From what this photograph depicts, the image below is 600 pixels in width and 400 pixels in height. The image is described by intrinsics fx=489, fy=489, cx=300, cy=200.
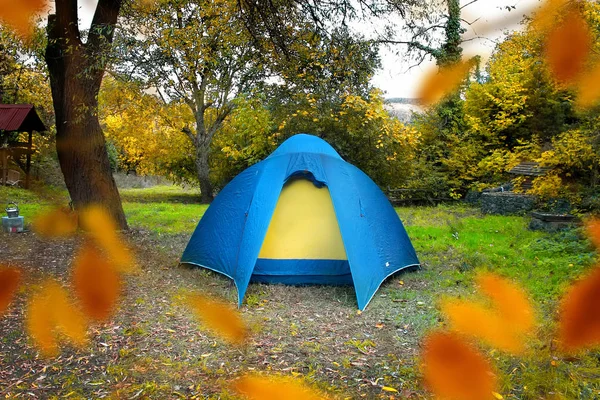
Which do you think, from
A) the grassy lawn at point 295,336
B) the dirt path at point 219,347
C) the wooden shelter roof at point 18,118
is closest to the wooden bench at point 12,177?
the wooden shelter roof at point 18,118

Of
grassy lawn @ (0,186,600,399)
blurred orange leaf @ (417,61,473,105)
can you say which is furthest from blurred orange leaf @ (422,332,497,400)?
blurred orange leaf @ (417,61,473,105)

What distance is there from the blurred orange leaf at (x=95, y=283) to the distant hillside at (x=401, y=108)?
908 centimetres

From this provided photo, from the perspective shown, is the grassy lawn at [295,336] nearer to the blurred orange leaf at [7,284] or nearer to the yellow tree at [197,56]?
the blurred orange leaf at [7,284]

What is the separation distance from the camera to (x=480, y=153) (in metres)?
14.0

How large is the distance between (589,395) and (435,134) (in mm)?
A: 12958

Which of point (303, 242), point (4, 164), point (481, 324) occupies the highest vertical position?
point (4, 164)

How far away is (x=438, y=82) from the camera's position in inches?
156

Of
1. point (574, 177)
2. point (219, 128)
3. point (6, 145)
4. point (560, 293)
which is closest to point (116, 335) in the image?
point (560, 293)

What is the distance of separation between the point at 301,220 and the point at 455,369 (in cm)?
239

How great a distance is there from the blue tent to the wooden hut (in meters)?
10.9

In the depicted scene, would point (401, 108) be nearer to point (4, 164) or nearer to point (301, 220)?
point (301, 220)

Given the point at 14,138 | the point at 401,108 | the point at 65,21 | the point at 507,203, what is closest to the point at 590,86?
the point at 507,203

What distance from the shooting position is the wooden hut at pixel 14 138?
13.5 meters

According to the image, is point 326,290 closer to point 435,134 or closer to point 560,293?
point 560,293
